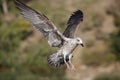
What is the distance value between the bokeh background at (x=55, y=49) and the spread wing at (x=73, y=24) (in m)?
10.1

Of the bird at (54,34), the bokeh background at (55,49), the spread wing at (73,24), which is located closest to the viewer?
the bird at (54,34)

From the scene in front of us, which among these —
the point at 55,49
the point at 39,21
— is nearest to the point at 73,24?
the point at 39,21

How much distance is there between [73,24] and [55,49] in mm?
10744

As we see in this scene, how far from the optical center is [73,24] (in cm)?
982

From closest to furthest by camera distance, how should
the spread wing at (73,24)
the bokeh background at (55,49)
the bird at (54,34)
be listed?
the bird at (54,34) → the spread wing at (73,24) → the bokeh background at (55,49)

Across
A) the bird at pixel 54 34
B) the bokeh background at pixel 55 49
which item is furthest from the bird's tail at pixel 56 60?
the bokeh background at pixel 55 49

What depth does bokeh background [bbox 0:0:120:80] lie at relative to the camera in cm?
2164

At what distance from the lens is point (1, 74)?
2042cm

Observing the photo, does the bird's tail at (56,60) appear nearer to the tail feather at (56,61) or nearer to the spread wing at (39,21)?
the tail feather at (56,61)

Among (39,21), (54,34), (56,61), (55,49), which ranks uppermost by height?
(55,49)

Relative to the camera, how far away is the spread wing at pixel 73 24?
31.8 ft

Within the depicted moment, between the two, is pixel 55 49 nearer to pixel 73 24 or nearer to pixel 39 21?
pixel 73 24

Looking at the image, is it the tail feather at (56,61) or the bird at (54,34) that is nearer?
the bird at (54,34)

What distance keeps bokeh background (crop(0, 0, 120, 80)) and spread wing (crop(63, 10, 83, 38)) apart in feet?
33.0
